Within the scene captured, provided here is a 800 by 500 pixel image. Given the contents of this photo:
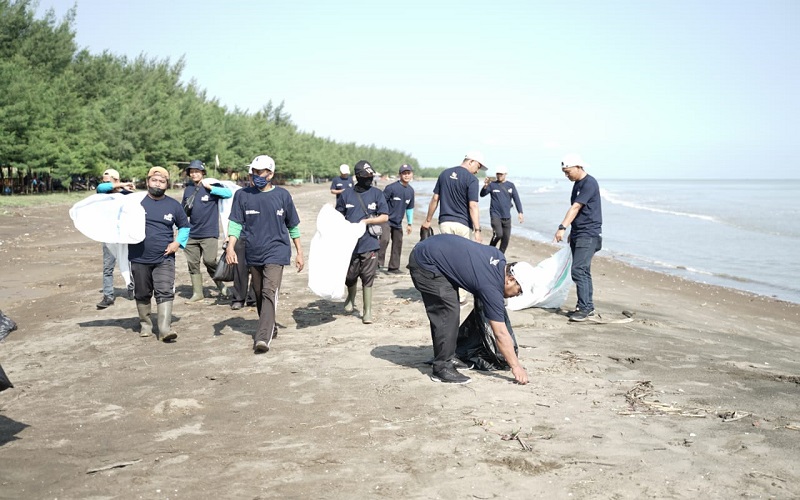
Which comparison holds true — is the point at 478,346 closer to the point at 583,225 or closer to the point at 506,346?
the point at 506,346

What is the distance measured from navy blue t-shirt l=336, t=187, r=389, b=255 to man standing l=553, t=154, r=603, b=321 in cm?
230

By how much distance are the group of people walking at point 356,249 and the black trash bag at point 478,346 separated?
6.0 inches

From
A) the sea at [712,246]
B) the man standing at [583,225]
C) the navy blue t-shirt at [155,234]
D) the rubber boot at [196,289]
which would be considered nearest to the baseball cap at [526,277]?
the man standing at [583,225]

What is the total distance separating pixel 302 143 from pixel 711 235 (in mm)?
74825

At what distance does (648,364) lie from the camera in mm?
6746

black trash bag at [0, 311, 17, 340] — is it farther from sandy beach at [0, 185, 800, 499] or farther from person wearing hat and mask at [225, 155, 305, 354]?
person wearing hat and mask at [225, 155, 305, 354]

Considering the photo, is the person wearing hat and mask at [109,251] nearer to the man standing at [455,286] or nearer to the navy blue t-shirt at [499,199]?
the man standing at [455,286]

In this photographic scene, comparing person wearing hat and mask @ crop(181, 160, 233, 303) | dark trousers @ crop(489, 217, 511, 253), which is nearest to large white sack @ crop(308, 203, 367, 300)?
person wearing hat and mask @ crop(181, 160, 233, 303)

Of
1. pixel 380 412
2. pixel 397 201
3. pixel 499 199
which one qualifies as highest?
pixel 499 199

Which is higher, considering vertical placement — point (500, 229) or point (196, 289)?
point (500, 229)

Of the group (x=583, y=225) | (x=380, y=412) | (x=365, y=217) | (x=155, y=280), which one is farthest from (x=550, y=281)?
(x=155, y=280)

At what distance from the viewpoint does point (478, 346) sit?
6277mm

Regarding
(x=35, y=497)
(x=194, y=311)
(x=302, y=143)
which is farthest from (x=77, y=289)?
(x=302, y=143)

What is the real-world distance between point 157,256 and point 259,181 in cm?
152
